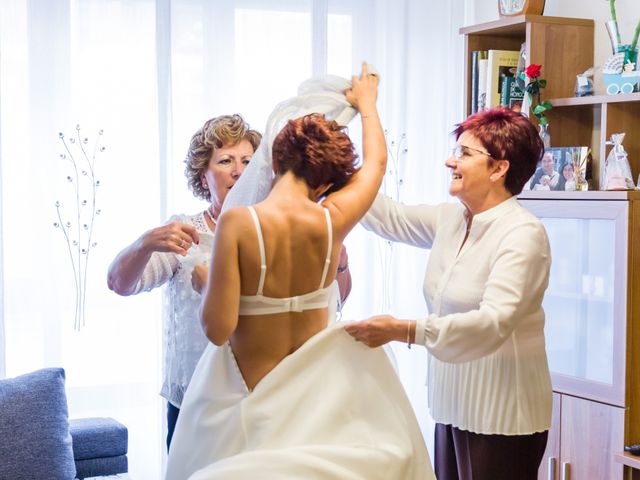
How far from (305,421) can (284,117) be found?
69cm

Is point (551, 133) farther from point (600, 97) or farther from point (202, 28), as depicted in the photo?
point (202, 28)

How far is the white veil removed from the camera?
2051 mm

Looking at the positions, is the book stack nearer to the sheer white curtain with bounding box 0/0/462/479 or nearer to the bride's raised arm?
the sheer white curtain with bounding box 0/0/462/479

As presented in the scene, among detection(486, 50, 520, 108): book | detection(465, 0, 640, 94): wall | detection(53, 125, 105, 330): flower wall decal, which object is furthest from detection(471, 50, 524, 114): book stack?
detection(53, 125, 105, 330): flower wall decal

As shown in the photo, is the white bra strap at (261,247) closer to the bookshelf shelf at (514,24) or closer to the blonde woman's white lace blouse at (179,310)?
the blonde woman's white lace blouse at (179,310)

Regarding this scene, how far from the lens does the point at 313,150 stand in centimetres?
195

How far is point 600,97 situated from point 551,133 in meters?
0.35

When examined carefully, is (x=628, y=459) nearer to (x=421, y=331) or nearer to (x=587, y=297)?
(x=587, y=297)

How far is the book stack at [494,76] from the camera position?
3.67 metres

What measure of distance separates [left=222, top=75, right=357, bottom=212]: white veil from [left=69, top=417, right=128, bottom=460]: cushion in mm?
1159

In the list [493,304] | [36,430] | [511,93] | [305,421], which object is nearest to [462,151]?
[493,304]

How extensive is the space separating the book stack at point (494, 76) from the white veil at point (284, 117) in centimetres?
163

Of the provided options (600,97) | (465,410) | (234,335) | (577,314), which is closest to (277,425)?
(234,335)

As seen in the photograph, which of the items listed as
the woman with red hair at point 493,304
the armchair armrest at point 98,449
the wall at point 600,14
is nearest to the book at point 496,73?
the wall at point 600,14
